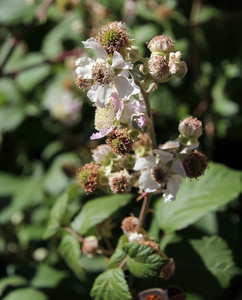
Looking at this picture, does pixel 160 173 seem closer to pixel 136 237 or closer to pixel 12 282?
pixel 136 237

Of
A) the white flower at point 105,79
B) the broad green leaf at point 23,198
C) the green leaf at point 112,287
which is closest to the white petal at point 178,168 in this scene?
the white flower at point 105,79

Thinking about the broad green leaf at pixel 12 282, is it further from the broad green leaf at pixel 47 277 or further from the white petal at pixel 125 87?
the white petal at pixel 125 87

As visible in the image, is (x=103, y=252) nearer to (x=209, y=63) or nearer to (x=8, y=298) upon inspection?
(x=8, y=298)

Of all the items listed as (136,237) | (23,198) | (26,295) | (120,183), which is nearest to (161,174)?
(120,183)

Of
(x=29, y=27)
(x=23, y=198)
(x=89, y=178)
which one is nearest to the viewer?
(x=89, y=178)

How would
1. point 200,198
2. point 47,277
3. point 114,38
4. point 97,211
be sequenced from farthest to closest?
point 47,277
point 200,198
point 97,211
point 114,38

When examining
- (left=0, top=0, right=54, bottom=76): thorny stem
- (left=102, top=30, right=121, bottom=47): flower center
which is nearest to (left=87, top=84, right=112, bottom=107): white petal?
(left=102, top=30, right=121, bottom=47): flower center

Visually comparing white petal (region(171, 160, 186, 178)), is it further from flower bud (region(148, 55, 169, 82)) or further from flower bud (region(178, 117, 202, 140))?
flower bud (region(148, 55, 169, 82))
